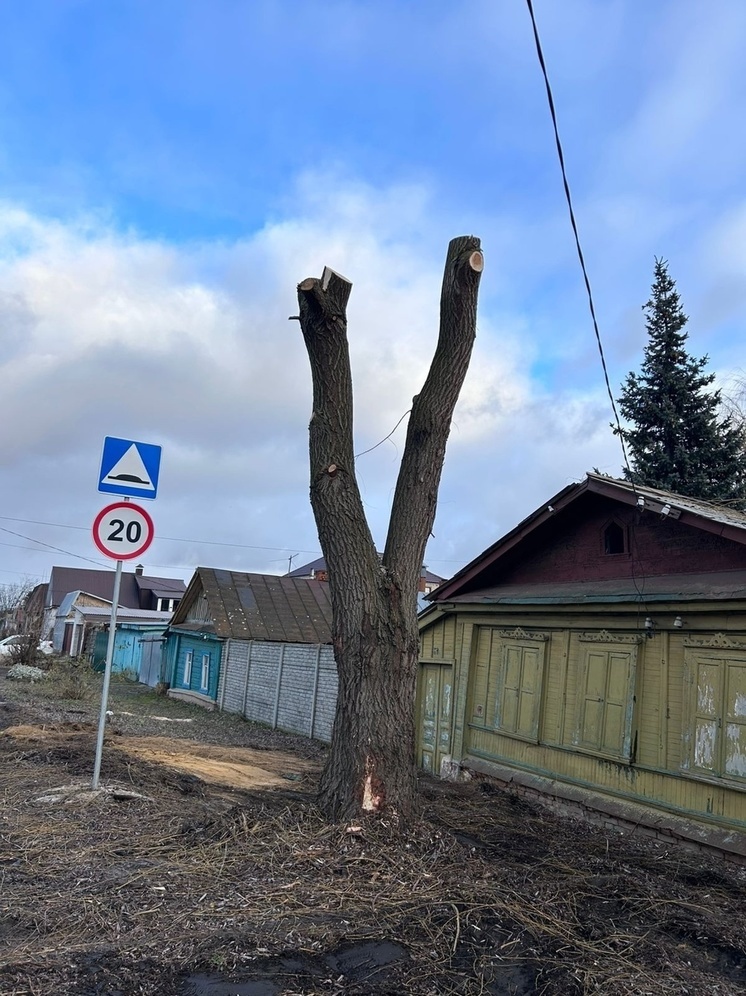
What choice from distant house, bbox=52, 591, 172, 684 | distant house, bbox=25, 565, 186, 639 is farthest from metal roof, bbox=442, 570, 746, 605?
distant house, bbox=25, 565, 186, 639

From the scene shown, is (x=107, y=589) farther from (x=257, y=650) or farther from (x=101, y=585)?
(x=257, y=650)

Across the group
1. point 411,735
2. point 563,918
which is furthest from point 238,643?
point 563,918

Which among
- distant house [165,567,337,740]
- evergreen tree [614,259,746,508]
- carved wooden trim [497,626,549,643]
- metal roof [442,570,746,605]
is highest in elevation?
evergreen tree [614,259,746,508]

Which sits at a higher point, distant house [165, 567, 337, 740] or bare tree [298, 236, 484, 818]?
bare tree [298, 236, 484, 818]

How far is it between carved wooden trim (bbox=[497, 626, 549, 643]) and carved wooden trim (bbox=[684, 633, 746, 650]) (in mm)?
2263

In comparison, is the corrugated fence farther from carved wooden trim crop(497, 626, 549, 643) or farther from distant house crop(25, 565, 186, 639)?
distant house crop(25, 565, 186, 639)

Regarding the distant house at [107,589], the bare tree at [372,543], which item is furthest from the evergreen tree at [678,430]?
the distant house at [107,589]

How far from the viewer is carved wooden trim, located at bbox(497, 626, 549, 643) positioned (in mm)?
9913

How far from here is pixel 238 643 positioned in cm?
2131

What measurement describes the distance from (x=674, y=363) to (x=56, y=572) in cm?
5959

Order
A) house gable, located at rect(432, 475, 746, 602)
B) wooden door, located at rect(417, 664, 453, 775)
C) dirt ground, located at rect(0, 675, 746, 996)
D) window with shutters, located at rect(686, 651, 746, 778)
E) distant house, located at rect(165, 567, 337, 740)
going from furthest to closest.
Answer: distant house, located at rect(165, 567, 337, 740), wooden door, located at rect(417, 664, 453, 775), house gable, located at rect(432, 475, 746, 602), window with shutters, located at rect(686, 651, 746, 778), dirt ground, located at rect(0, 675, 746, 996)

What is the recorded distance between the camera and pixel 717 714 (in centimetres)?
744

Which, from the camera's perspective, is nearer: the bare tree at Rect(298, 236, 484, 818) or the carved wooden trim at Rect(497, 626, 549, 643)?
the bare tree at Rect(298, 236, 484, 818)

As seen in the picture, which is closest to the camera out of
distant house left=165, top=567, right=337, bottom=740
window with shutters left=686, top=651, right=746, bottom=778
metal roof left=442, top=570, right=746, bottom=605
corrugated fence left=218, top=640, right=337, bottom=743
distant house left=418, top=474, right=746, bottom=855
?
window with shutters left=686, top=651, right=746, bottom=778
